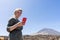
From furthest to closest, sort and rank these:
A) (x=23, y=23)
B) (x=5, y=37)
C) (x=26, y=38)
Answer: (x=26, y=38) → (x=5, y=37) → (x=23, y=23)

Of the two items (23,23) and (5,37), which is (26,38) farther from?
(23,23)

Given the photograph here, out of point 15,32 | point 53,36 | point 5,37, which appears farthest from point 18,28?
point 53,36

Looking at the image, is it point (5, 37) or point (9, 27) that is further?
point (5, 37)

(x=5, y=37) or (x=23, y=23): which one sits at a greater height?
(x=5, y=37)

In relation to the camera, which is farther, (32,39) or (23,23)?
(32,39)

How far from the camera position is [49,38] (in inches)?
416

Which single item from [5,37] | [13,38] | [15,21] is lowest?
[13,38]

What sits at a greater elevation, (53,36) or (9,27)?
(53,36)

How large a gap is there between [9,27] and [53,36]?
267 inches

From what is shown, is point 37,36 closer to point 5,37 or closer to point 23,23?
point 5,37

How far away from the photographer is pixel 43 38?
10.5 metres

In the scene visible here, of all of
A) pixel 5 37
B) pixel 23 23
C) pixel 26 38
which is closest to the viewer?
pixel 23 23

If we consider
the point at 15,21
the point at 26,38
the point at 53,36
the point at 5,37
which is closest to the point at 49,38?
the point at 53,36

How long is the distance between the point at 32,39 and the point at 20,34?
A: 20.2 ft
